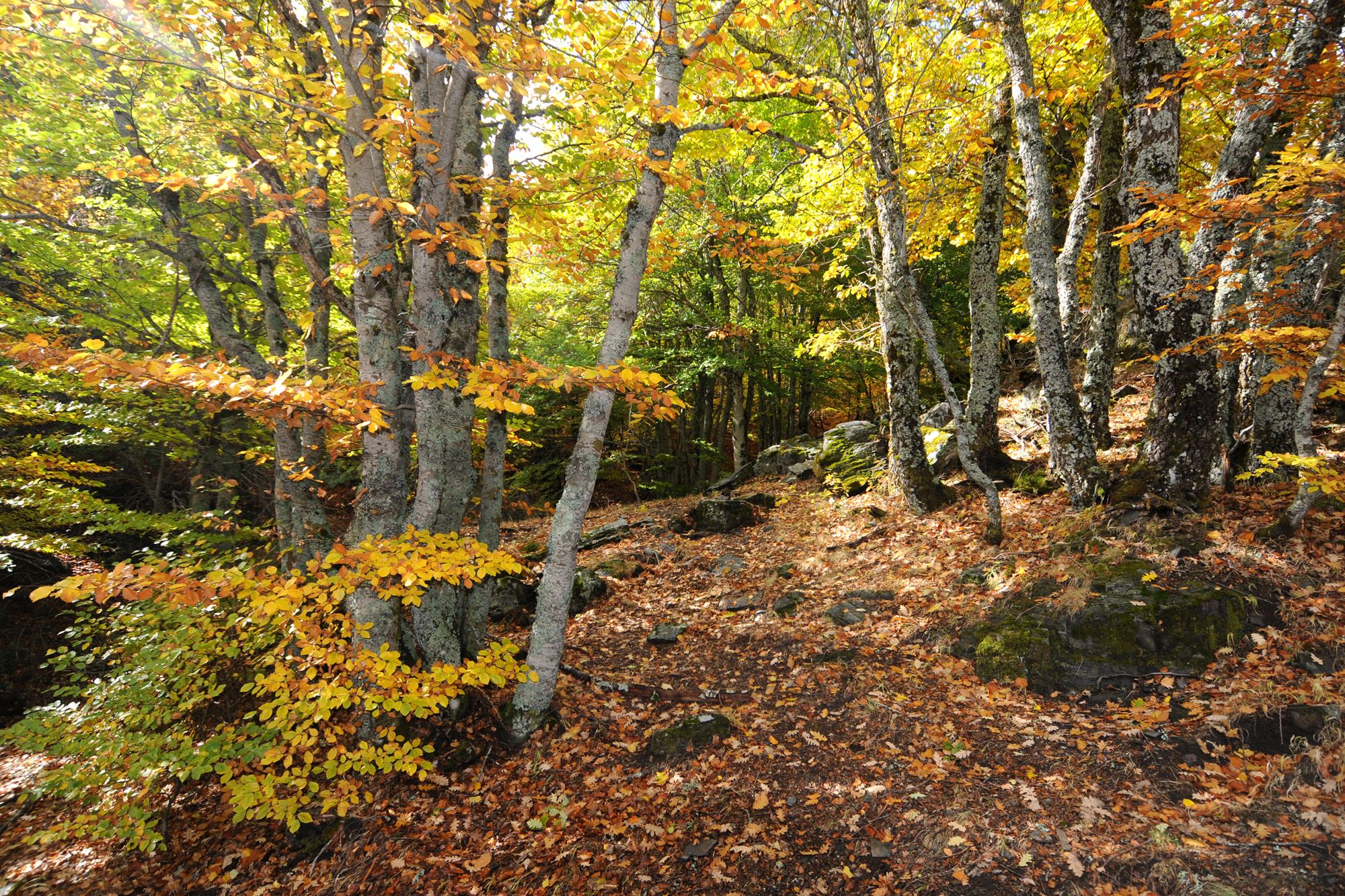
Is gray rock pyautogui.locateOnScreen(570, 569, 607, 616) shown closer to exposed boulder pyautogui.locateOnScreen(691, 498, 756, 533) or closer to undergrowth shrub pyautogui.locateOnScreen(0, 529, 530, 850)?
exposed boulder pyautogui.locateOnScreen(691, 498, 756, 533)

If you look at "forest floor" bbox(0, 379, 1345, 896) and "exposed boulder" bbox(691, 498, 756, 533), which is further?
"exposed boulder" bbox(691, 498, 756, 533)

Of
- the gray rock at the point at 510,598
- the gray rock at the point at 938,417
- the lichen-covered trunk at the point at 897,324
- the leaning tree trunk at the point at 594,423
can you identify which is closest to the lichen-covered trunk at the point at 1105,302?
the lichen-covered trunk at the point at 897,324

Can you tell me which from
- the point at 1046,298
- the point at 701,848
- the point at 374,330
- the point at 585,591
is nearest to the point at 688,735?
the point at 701,848

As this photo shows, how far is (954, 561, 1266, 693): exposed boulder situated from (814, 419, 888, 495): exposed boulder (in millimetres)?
5423

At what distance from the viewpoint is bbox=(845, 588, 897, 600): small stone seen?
7.07 metres

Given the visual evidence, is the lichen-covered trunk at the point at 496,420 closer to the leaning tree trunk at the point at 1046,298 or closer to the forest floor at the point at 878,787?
the forest floor at the point at 878,787

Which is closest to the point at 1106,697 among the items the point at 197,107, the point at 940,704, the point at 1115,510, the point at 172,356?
the point at 940,704

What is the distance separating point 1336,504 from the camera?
5.62 meters

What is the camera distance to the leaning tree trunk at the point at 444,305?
4.55m

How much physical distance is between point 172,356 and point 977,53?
1251 cm

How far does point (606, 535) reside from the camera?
12133mm

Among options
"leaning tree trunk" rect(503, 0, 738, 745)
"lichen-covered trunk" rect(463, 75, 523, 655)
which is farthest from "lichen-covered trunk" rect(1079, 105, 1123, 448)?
"lichen-covered trunk" rect(463, 75, 523, 655)

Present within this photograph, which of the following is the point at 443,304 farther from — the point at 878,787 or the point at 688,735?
the point at 878,787

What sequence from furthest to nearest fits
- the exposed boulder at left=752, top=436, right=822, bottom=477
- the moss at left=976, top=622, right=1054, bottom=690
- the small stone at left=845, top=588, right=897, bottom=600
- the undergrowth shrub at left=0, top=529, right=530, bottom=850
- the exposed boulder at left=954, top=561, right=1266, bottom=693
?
the exposed boulder at left=752, top=436, right=822, bottom=477 < the small stone at left=845, top=588, right=897, bottom=600 < the moss at left=976, top=622, right=1054, bottom=690 < the exposed boulder at left=954, top=561, right=1266, bottom=693 < the undergrowth shrub at left=0, top=529, right=530, bottom=850
